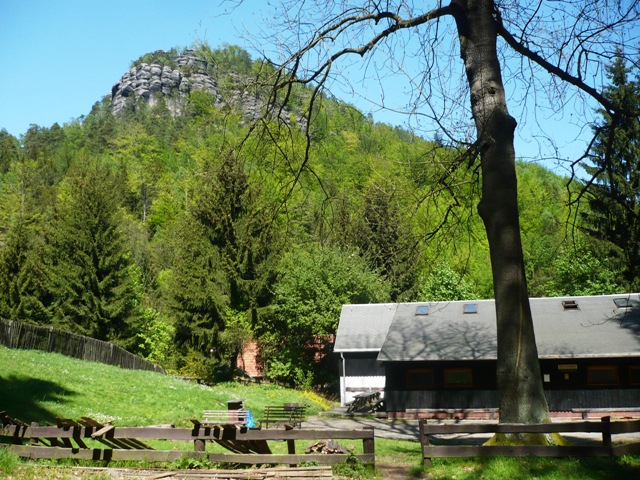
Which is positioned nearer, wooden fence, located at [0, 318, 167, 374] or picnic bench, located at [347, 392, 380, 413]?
wooden fence, located at [0, 318, 167, 374]

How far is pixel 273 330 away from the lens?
151 ft

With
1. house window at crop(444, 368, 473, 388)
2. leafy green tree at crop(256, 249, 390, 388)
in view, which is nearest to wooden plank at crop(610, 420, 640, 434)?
house window at crop(444, 368, 473, 388)

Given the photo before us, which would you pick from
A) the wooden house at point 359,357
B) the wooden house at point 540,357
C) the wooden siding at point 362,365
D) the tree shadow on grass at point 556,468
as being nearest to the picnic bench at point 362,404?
the wooden house at point 540,357

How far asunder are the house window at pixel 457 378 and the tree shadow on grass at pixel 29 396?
17.1m

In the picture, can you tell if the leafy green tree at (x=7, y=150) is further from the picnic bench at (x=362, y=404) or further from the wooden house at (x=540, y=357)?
the wooden house at (x=540, y=357)

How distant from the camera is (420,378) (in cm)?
3058

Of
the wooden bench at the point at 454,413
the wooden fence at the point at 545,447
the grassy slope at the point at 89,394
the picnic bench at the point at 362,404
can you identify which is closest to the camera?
the wooden fence at the point at 545,447

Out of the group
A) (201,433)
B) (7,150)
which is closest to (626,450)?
(201,433)

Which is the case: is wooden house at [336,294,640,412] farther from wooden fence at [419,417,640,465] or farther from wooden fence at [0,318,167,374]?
wooden fence at [419,417,640,465]

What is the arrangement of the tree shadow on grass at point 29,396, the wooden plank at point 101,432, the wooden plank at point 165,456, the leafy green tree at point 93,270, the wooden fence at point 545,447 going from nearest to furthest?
the wooden fence at point 545,447 < the wooden plank at point 165,456 < the wooden plank at point 101,432 < the tree shadow on grass at point 29,396 < the leafy green tree at point 93,270

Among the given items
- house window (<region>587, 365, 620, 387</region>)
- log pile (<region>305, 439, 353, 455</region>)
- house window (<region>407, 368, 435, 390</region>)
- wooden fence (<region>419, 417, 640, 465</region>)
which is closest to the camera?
wooden fence (<region>419, 417, 640, 465</region>)

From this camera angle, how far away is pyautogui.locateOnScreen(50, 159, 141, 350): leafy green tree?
138 feet

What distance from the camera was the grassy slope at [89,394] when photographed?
17.2 meters

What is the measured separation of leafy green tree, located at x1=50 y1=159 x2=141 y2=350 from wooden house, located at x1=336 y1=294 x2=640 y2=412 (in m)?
19.8
